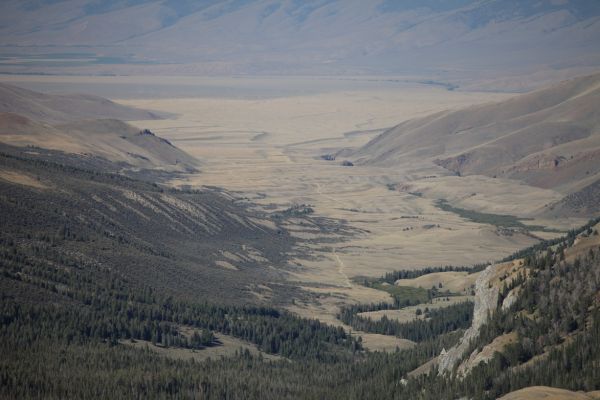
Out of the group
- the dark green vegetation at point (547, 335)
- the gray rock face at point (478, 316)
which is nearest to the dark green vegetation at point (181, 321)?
the dark green vegetation at point (547, 335)

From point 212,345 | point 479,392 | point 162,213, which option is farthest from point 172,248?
point 479,392

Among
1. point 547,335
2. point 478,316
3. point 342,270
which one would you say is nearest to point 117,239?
point 342,270

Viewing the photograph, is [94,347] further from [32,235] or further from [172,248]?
[172,248]

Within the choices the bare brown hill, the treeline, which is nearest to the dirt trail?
the treeline

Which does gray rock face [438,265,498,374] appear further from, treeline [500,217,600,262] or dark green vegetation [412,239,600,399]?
treeline [500,217,600,262]

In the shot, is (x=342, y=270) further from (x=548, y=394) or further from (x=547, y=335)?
(x=548, y=394)

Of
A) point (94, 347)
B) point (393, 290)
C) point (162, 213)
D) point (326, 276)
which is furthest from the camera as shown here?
point (162, 213)
